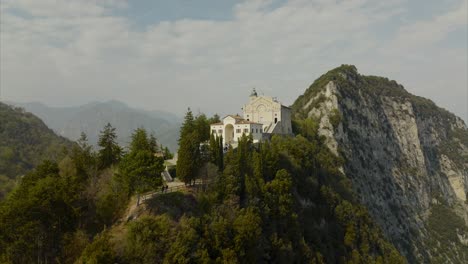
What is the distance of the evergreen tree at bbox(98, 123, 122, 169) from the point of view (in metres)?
54.7

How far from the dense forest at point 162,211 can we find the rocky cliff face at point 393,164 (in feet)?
213

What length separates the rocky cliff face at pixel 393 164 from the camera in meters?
135

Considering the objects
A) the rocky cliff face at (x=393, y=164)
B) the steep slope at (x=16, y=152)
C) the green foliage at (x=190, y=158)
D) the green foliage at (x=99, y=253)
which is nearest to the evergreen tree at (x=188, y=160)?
the green foliage at (x=190, y=158)

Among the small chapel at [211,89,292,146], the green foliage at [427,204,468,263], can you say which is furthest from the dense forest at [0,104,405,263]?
the green foliage at [427,204,468,263]

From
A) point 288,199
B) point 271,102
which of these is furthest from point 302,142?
point 288,199

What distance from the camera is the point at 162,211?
4475 centimetres

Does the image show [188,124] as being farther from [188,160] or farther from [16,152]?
[16,152]

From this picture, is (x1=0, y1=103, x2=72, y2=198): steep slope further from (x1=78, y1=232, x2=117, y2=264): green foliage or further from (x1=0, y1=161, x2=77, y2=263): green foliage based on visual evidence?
(x1=78, y1=232, x2=117, y2=264): green foliage

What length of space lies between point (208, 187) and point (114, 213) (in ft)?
44.4

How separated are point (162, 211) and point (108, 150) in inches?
617

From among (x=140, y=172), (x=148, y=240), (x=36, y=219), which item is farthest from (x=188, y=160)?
(x=36, y=219)

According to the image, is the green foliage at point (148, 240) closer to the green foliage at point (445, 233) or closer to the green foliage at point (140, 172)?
the green foliage at point (140, 172)

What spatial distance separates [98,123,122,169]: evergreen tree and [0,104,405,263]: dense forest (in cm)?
15

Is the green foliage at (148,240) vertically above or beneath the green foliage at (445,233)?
above
